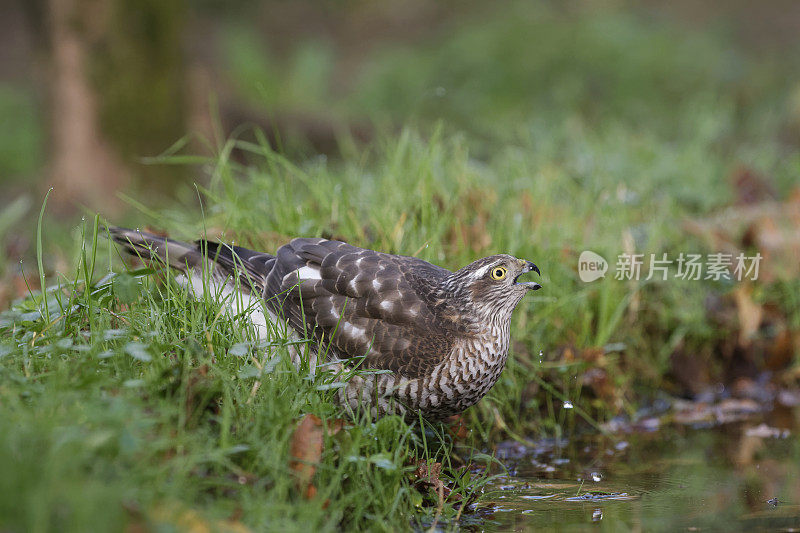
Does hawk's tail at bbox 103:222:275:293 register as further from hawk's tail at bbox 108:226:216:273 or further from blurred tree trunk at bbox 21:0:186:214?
blurred tree trunk at bbox 21:0:186:214

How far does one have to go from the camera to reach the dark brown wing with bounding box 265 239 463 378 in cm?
402

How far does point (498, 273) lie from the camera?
4117 millimetres

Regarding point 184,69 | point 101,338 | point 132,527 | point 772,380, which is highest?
point 184,69

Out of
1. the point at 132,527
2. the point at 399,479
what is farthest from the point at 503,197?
the point at 132,527

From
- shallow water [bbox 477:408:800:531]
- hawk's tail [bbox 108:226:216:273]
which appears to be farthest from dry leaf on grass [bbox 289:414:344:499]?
hawk's tail [bbox 108:226:216:273]

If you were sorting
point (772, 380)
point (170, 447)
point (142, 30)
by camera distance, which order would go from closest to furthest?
point (170, 447) < point (772, 380) < point (142, 30)

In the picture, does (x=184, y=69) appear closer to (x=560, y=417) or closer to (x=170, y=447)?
(x=560, y=417)

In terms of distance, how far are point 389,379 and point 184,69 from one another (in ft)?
20.5

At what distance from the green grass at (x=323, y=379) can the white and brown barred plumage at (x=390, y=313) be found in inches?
7.0

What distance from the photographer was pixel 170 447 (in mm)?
3066
